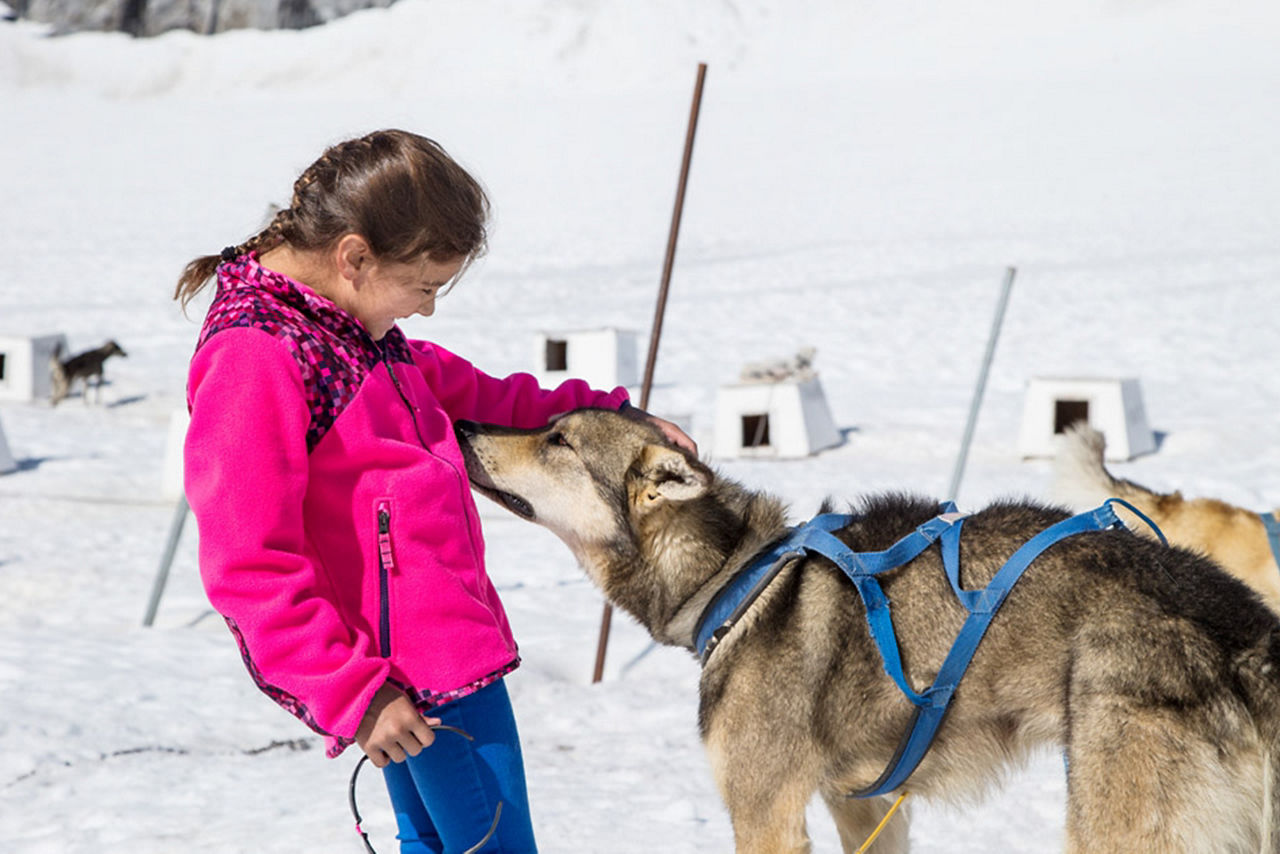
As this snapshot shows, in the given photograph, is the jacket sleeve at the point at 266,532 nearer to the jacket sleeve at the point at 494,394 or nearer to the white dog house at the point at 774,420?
the jacket sleeve at the point at 494,394

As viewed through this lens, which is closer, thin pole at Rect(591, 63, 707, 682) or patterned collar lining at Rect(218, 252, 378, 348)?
patterned collar lining at Rect(218, 252, 378, 348)

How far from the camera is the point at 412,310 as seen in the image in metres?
2.07

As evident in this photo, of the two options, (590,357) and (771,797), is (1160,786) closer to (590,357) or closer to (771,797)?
(771,797)

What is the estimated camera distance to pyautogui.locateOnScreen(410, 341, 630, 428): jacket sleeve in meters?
2.60

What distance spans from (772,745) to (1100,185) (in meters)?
37.9

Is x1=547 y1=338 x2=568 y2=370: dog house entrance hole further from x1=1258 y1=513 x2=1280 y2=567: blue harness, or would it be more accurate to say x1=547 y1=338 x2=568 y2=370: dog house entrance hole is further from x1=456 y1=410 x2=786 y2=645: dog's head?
x1=456 y1=410 x2=786 y2=645: dog's head

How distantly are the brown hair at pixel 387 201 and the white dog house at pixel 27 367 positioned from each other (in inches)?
653

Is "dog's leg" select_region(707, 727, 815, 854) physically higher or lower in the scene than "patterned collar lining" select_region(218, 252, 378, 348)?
lower

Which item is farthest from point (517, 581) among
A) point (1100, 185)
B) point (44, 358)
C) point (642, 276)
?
point (1100, 185)

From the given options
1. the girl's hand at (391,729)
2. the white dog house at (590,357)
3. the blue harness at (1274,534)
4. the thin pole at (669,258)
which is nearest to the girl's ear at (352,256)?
the girl's hand at (391,729)

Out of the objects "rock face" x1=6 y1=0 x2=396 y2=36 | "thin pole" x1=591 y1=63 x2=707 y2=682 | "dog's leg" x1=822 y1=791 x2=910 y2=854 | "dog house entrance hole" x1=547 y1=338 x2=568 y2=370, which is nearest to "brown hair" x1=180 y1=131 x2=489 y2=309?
"dog's leg" x1=822 y1=791 x2=910 y2=854

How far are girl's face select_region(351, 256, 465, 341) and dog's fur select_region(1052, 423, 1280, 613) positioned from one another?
11.2ft

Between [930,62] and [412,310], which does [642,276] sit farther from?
[930,62]

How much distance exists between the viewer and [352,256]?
6.43 ft
